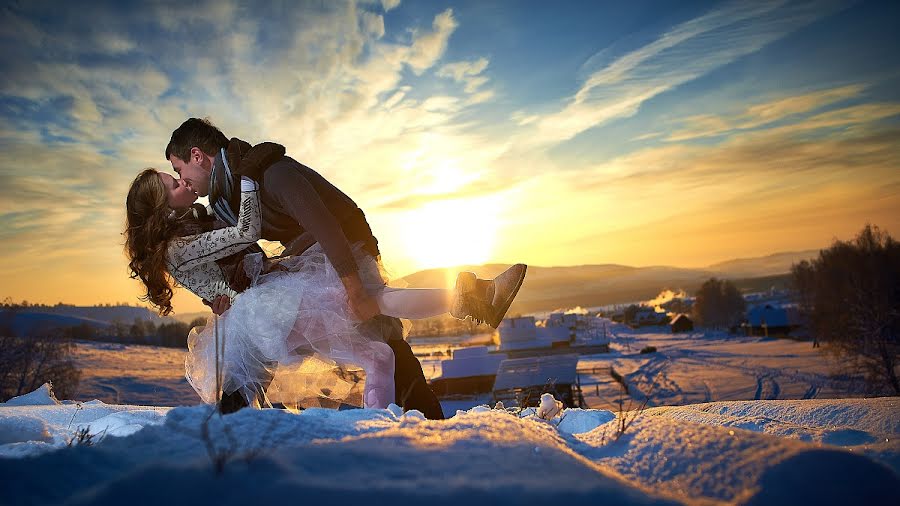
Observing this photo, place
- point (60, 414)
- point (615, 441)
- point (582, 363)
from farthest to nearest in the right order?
point (582, 363) → point (60, 414) → point (615, 441)

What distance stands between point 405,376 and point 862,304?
32909mm

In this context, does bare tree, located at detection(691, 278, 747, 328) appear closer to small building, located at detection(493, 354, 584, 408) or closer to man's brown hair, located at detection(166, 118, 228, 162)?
small building, located at detection(493, 354, 584, 408)

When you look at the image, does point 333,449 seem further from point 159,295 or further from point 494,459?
point 159,295

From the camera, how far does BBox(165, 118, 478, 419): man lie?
264 centimetres

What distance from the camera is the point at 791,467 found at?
1.21 m

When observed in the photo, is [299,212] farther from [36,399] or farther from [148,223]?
[36,399]

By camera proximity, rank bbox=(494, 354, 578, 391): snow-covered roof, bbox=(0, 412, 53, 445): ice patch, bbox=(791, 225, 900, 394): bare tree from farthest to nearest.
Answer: bbox=(791, 225, 900, 394): bare tree → bbox=(494, 354, 578, 391): snow-covered roof → bbox=(0, 412, 53, 445): ice patch

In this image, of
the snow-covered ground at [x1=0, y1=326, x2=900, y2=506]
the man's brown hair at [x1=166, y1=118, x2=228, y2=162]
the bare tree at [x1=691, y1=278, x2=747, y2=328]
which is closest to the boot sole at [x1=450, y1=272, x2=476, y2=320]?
the snow-covered ground at [x1=0, y1=326, x2=900, y2=506]

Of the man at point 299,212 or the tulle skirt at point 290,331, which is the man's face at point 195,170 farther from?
the tulle skirt at point 290,331

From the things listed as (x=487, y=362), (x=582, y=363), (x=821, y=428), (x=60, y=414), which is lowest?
(x=582, y=363)

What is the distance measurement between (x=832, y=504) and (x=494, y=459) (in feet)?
2.40

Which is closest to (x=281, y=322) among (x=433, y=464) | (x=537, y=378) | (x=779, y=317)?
(x=433, y=464)

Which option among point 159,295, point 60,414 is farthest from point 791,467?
point 60,414

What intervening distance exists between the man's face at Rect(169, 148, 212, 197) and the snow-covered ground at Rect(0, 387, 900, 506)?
179cm
